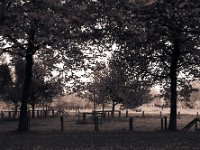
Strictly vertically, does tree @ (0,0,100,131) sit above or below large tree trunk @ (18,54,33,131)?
above

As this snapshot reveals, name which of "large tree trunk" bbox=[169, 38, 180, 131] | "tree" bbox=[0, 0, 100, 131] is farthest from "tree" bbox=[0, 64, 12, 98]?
"large tree trunk" bbox=[169, 38, 180, 131]

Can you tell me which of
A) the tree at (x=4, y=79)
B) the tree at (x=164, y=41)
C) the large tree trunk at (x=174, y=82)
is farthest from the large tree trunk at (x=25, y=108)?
the tree at (x=4, y=79)

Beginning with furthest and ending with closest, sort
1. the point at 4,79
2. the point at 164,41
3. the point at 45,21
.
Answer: the point at 4,79 → the point at 164,41 → the point at 45,21

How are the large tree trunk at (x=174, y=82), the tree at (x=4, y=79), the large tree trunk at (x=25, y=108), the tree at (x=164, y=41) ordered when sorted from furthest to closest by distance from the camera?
1. the tree at (x=4, y=79)
2. the large tree trunk at (x=174, y=82)
3. the large tree trunk at (x=25, y=108)
4. the tree at (x=164, y=41)

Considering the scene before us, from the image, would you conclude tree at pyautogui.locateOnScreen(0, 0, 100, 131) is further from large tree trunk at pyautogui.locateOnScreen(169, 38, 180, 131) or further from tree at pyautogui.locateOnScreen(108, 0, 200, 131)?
large tree trunk at pyautogui.locateOnScreen(169, 38, 180, 131)

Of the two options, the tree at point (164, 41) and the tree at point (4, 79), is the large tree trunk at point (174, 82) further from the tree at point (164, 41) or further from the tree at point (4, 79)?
the tree at point (4, 79)

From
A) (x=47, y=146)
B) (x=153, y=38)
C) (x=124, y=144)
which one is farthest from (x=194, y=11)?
(x=47, y=146)

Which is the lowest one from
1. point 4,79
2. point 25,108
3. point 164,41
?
point 25,108

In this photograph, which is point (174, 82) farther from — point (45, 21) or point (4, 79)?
point (4, 79)

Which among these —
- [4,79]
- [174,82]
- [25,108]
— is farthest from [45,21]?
[4,79]

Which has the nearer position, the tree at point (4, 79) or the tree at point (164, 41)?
the tree at point (164, 41)

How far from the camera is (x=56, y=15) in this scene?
22719mm

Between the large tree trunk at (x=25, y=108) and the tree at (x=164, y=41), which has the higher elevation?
the tree at (x=164, y=41)

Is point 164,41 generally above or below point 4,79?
above
